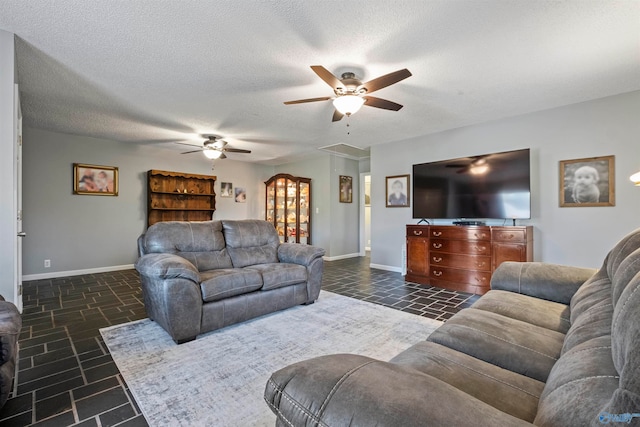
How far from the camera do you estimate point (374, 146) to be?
5.67m

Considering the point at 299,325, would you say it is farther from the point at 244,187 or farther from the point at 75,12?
the point at 244,187

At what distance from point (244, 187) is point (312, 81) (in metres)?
5.00

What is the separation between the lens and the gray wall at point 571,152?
3242 mm

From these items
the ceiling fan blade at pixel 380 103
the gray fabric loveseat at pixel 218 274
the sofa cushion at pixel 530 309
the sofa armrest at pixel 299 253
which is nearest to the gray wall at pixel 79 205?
the gray fabric loveseat at pixel 218 274

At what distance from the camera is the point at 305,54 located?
8.10 ft

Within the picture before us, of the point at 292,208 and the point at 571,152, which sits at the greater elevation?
the point at 571,152

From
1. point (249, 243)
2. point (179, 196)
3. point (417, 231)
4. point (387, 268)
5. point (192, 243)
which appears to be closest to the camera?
point (192, 243)

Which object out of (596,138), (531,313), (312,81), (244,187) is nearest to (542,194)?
(596,138)

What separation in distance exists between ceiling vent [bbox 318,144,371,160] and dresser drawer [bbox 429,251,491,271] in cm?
274

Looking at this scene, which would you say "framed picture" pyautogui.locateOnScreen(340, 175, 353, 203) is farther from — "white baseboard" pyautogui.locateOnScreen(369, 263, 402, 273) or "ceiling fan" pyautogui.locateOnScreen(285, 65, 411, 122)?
"ceiling fan" pyautogui.locateOnScreen(285, 65, 411, 122)

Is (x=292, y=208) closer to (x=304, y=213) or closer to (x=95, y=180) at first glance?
(x=304, y=213)

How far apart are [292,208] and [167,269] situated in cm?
480

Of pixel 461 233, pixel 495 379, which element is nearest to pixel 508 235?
pixel 461 233

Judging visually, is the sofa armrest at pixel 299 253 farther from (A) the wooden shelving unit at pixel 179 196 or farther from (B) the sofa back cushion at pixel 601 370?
(A) the wooden shelving unit at pixel 179 196
